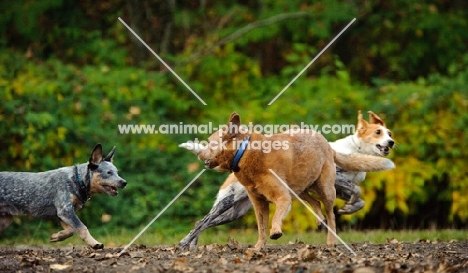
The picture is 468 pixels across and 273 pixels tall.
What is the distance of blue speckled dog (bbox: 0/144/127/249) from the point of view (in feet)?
30.9

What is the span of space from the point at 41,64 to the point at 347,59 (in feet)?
23.9

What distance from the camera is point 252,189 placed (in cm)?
888

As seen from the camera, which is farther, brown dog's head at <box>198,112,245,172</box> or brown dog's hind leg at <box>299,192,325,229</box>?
brown dog's hind leg at <box>299,192,325,229</box>

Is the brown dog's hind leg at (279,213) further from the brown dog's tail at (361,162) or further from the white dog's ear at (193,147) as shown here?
the brown dog's tail at (361,162)

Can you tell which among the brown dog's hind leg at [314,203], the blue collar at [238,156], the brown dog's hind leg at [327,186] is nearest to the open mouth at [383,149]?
the brown dog's hind leg at [314,203]

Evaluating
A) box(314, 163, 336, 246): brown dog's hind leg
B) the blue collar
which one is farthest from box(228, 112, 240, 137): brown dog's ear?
box(314, 163, 336, 246): brown dog's hind leg

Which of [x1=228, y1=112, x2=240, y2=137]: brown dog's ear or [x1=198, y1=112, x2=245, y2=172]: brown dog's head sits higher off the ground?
[x1=228, y1=112, x2=240, y2=137]: brown dog's ear

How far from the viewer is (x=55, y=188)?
372 inches

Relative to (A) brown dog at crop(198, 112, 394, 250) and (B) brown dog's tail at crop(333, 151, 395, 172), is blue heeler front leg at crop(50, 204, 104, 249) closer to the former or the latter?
(A) brown dog at crop(198, 112, 394, 250)

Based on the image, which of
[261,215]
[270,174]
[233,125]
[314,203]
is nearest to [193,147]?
[233,125]

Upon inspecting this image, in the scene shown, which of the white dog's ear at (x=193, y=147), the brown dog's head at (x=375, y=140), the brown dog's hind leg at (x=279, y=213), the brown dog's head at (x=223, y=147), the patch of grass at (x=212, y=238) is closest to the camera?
the brown dog's hind leg at (x=279, y=213)

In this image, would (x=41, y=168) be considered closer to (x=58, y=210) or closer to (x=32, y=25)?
(x=58, y=210)

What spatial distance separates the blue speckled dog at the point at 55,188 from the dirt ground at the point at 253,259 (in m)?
0.51

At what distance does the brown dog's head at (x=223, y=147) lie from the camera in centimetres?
859
